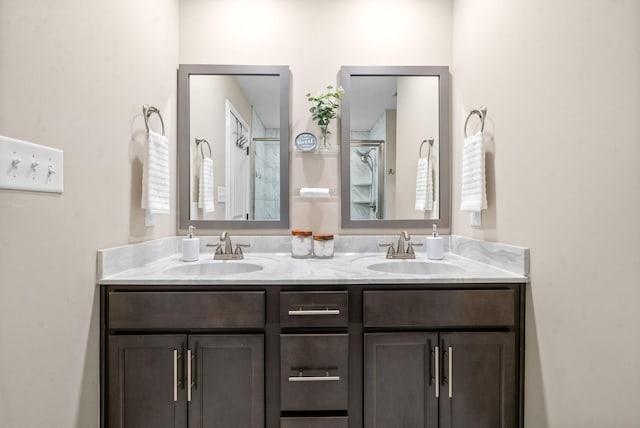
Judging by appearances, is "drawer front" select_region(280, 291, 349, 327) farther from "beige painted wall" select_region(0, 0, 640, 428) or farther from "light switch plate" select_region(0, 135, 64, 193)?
"light switch plate" select_region(0, 135, 64, 193)

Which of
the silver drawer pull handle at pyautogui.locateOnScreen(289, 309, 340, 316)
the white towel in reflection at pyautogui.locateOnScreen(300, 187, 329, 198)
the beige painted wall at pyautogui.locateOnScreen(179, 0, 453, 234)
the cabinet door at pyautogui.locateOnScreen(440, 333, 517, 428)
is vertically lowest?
the cabinet door at pyautogui.locateOnScreen(440, 333, 517, 428)

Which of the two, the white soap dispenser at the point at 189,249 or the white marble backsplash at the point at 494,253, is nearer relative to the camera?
the white marble backsplash at the point at 494,253

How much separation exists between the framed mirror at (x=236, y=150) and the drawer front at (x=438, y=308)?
0.75 m

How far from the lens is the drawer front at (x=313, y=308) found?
1186 millimetres

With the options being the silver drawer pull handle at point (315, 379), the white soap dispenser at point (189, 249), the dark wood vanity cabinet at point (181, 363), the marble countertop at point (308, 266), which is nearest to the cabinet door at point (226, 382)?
the dark wood vanity cabinet at point (181, 363)

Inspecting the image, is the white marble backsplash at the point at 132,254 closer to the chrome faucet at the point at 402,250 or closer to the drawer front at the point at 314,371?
the drawer front at the point at 314,371

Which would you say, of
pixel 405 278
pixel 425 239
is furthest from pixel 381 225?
pixel 405 278

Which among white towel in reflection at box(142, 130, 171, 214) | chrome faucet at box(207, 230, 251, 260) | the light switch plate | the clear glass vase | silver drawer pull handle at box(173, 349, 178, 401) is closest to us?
the light switch plate

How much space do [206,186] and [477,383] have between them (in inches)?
59.1

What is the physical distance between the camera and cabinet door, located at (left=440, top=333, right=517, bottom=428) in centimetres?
119

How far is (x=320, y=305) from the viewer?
119 centimetres

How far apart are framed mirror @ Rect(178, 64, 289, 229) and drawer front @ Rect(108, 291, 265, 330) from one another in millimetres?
626

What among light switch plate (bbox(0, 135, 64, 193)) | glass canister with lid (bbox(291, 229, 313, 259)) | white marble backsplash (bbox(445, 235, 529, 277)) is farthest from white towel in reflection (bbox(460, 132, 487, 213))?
light switch plate (bbox(0, 135, 64, 193))

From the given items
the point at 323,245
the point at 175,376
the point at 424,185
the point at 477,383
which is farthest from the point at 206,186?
the point at 477,383
